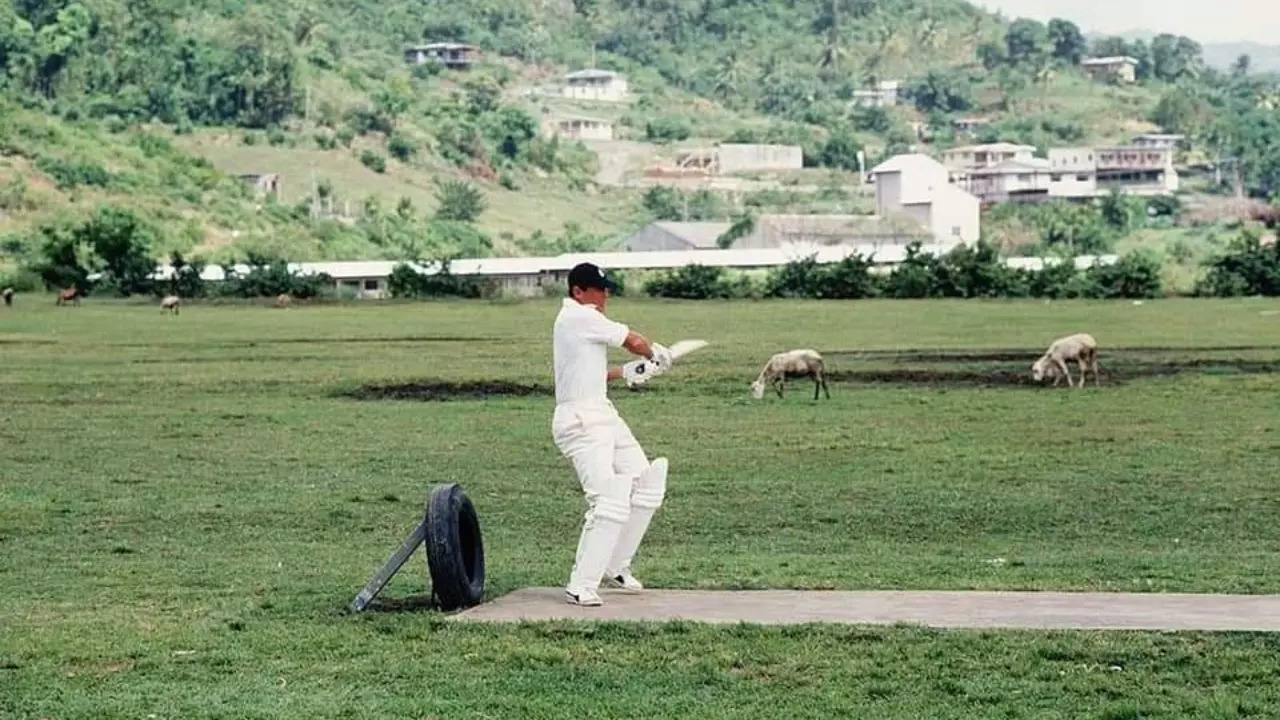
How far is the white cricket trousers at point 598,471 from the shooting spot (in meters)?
11.1

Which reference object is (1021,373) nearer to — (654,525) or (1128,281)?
(654,525)

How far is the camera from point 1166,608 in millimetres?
10875

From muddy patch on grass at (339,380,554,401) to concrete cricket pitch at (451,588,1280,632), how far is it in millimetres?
19984

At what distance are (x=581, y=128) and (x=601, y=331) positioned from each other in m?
171

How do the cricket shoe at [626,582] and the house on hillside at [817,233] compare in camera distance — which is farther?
the house on hillside at [817,233]

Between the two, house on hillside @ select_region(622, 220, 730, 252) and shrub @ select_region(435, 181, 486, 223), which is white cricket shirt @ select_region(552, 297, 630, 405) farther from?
shrub @ select_region(435, 181, 486, 223)

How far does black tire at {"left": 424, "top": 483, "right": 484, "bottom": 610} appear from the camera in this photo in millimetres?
10852

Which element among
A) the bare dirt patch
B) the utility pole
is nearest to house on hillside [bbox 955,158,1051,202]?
the utility pole

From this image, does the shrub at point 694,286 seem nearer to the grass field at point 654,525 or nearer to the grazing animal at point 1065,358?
the grass field at point 654,525

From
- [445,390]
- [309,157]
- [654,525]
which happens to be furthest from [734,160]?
[654,525]

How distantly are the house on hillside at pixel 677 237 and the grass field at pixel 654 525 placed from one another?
72.0m

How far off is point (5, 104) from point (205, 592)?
120 meters

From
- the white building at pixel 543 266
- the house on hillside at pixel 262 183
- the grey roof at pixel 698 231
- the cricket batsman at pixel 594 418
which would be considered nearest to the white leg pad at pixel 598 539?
the cricket batsman at pixel 594 418

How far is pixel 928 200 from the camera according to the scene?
135500 millimetres
